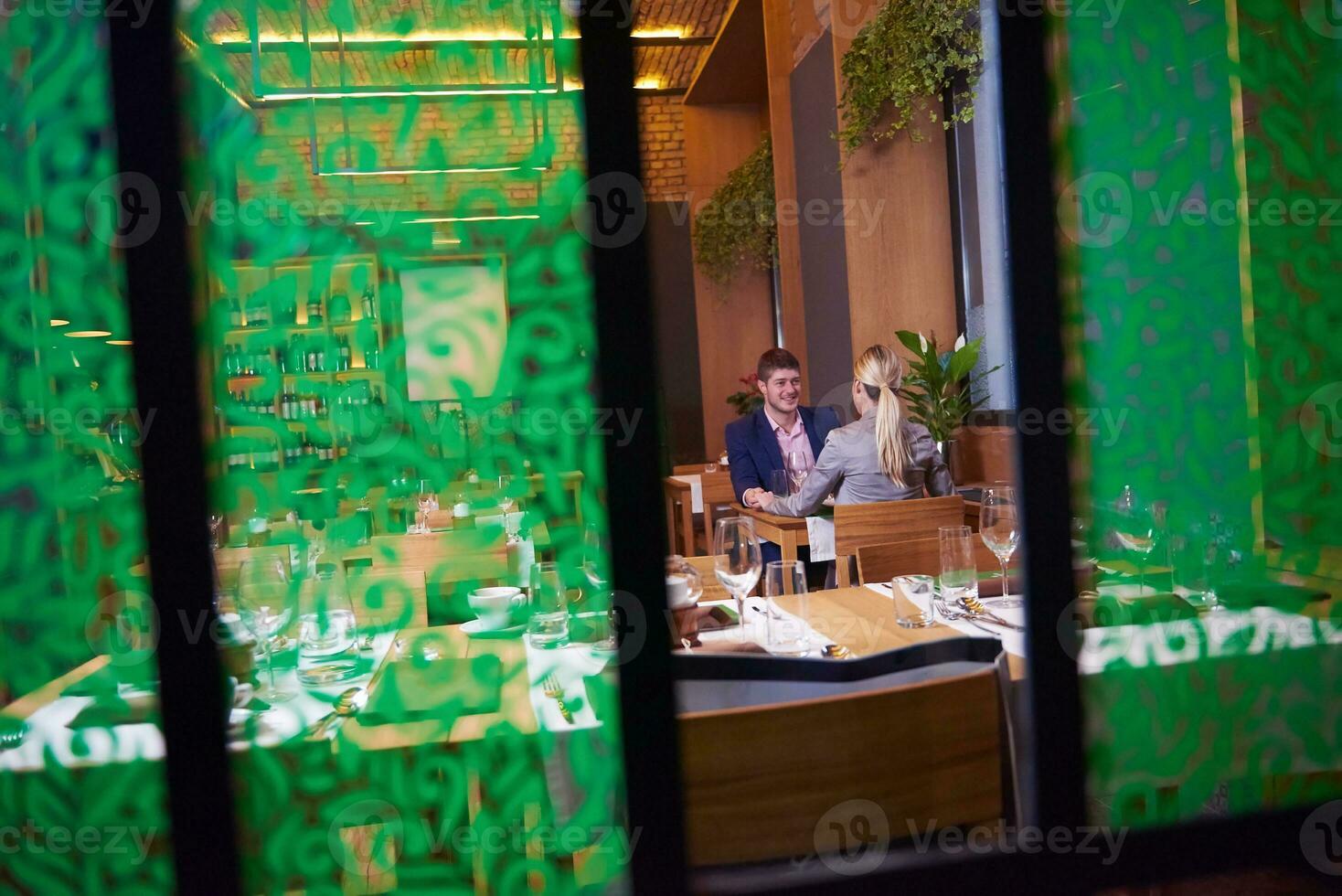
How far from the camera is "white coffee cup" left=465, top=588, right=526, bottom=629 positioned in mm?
1607

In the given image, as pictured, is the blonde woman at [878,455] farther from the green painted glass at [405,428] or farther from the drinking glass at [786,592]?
the green painted glass at [405,428]

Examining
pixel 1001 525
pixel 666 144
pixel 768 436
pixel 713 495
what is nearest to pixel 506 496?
pixel 1001 525

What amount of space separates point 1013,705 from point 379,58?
1515mm

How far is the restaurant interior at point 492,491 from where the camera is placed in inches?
59.6

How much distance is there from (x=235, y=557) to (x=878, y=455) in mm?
2770

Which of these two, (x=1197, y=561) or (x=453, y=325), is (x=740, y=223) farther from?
(x=453, y=325)

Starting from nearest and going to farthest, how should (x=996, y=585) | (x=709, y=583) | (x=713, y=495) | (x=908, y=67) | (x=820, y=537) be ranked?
(x=996, y=585), (x=709, y=583), (x=820, y=537), (x=908, y=67), (x=713, y=495)

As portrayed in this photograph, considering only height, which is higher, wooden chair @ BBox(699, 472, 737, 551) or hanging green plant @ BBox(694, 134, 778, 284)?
hanging green plant @ BBox(694, 134, 778, 284)

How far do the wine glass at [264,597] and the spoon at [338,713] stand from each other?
0.42 ft

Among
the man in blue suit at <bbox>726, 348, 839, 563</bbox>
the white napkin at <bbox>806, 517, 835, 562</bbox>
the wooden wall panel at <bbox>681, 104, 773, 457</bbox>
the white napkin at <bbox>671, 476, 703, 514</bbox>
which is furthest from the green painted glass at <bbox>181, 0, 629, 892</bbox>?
the wooden wall panel at <bbox>681, 104, 773, 457</bbox>

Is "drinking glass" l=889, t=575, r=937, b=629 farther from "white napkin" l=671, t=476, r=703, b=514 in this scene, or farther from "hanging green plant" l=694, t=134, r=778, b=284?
"hanging green plant" l=694, t=134, r=778, b=284

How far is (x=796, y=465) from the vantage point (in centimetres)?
498

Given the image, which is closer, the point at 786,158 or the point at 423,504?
the point at 423,504

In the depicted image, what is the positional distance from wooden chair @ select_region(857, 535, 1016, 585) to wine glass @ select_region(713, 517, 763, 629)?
68cm
